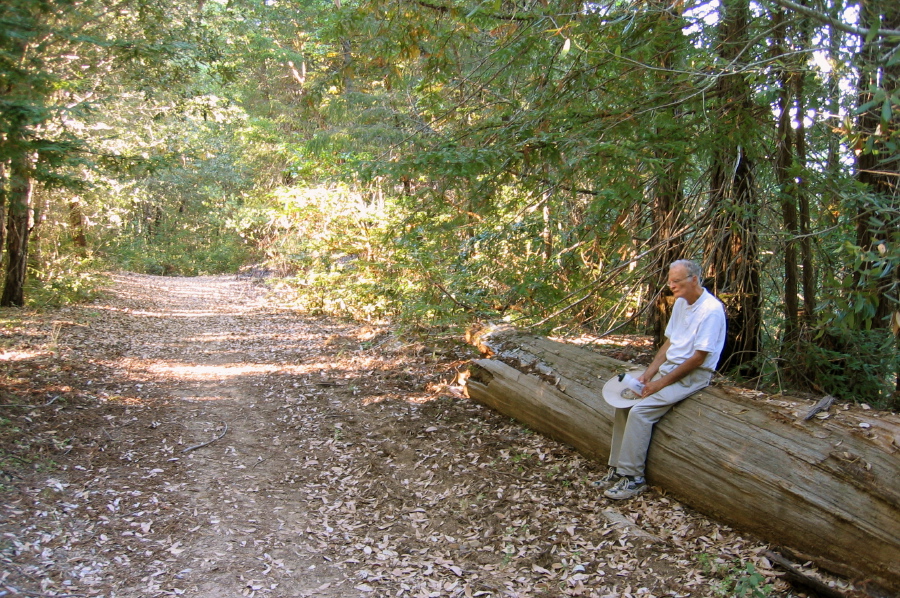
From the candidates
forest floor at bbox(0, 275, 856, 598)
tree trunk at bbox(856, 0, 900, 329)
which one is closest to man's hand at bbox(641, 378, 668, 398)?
forest floor at bbox(0, 275, 856, 598)

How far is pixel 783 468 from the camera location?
12.7 feet

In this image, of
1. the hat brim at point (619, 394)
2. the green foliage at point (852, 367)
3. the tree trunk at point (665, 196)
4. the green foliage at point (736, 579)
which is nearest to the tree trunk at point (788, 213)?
the green foliage at point (852, 367)

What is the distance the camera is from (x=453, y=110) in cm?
648

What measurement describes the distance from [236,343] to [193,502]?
22.3ft

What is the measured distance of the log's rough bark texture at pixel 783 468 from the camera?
3436mm

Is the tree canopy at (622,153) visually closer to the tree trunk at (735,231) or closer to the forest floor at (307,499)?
the tree trunk at (735,231)

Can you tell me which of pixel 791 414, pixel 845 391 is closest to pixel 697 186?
pixel 845 391

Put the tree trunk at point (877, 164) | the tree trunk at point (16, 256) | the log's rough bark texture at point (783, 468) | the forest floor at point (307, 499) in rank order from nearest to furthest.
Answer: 1. the tree trunk at point (877, 164)
2. the log's rough bark texture at point (783, 468)
3. the forest floor at point (307, 499)
4. the tree trunk at point (16, 256)

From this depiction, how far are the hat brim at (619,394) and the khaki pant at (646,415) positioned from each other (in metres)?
0.06

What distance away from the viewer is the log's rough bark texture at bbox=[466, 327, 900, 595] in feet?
11.3

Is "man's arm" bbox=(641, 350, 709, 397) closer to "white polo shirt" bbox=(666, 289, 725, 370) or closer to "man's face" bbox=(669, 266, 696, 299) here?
"white polo shirt" bbox=(666, 289, 725, 370)

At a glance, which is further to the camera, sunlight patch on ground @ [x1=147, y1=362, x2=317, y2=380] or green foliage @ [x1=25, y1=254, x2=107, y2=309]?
green foliage @ [x1=25, y1=254, x2=107, y2=309]

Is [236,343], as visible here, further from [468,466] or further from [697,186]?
[697,186]

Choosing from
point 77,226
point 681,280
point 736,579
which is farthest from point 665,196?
point 77,226
